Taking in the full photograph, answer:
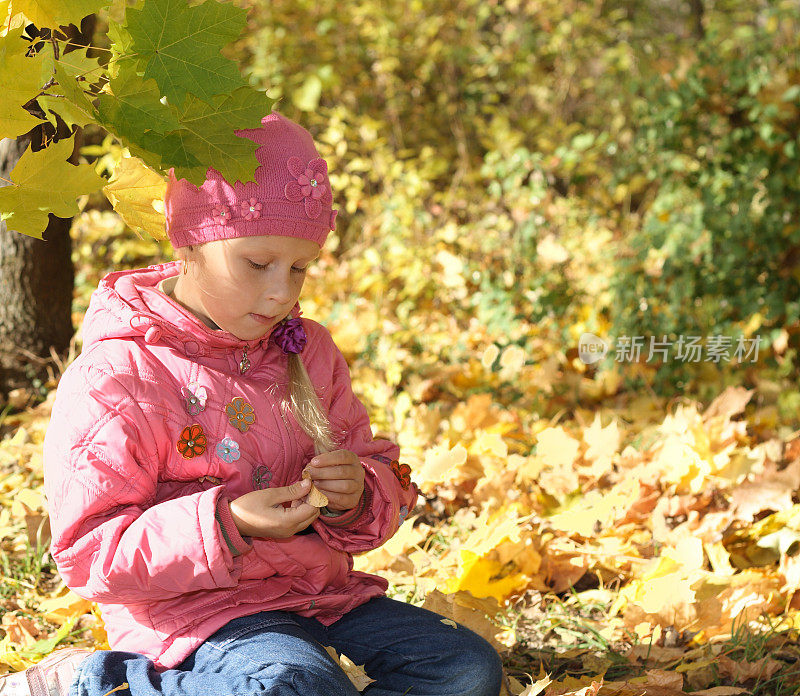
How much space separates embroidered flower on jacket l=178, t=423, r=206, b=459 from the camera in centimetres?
165

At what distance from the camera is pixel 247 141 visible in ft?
4.70

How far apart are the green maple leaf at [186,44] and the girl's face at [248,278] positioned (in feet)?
1.18

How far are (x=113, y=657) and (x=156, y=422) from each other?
1.41 ft

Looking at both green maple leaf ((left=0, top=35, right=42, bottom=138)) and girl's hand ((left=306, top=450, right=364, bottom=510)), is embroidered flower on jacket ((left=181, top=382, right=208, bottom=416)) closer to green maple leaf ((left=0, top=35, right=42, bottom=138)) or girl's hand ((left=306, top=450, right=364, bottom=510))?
girl's hand ((left=306, top=450, right=364, bottom=510))

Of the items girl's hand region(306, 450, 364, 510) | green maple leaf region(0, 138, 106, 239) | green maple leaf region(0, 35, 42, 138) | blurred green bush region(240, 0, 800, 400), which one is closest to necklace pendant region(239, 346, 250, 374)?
girl's hand region(306, 450, 364, 510)

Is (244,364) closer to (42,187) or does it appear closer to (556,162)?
(42,187)

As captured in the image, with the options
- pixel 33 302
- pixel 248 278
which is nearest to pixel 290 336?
pixel 248 278

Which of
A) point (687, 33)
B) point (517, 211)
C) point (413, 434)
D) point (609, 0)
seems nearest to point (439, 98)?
point (609, 0)

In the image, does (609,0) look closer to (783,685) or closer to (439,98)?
(439,98)

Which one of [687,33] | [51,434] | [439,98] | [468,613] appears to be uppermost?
[687,33]

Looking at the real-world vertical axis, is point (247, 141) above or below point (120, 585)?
above

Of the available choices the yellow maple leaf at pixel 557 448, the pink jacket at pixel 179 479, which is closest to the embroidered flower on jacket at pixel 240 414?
the pink jacket at pixel 179 479

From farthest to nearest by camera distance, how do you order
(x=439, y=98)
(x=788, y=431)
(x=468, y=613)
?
(x=439, y=98) → (x=788, y=431) → (x=468, y=613)

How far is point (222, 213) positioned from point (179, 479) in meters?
0.48
